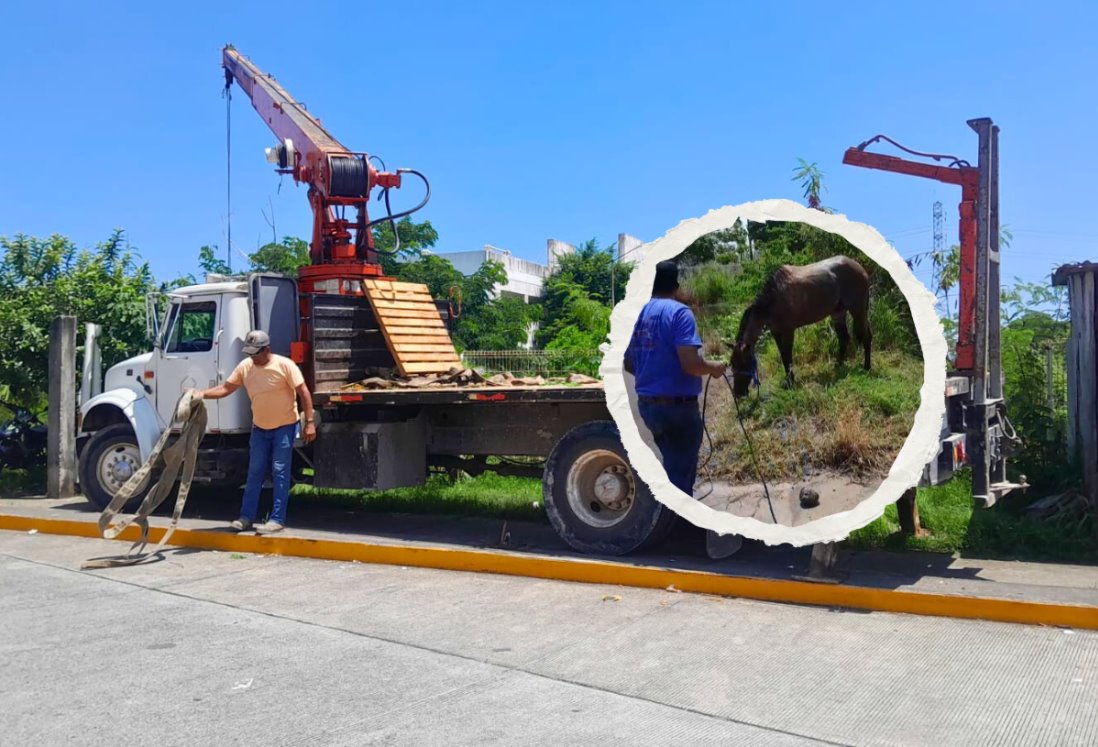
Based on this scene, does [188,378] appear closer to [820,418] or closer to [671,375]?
[671,375]

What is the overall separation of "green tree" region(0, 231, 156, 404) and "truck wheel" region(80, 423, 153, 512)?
271 cm

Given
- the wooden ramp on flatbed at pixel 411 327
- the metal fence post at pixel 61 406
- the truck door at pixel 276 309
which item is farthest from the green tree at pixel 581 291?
the metal fence post at pixel 61 406

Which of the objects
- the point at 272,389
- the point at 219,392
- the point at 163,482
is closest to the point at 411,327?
the point at 272,389

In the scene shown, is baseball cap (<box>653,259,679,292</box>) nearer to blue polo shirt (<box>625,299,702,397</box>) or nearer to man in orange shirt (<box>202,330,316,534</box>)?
blue polo shirt (<box>625,299,702,397</box>)

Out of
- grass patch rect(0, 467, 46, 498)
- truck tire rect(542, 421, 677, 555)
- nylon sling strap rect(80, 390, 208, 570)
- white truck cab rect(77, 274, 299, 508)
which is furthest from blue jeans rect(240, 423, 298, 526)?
grass patch rect(0, 467, 46, 498)

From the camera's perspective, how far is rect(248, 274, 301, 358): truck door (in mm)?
9336

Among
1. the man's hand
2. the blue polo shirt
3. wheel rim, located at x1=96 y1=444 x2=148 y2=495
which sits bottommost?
wheel rim, located at x1=96 y1=444 x2=148 y2=495

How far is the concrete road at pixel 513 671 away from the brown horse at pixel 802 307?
6.39 ft

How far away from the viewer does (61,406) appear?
11.9 m

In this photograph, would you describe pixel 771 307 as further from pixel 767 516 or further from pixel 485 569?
pixel 485 569

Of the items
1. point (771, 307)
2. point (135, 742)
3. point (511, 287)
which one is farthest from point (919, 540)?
point (511, 287)

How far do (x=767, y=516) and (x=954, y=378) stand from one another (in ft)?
5.15

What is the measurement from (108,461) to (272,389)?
9.81 ft

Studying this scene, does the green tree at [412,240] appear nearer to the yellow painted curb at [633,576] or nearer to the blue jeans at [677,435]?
the yellow painted curb at [633,576]
